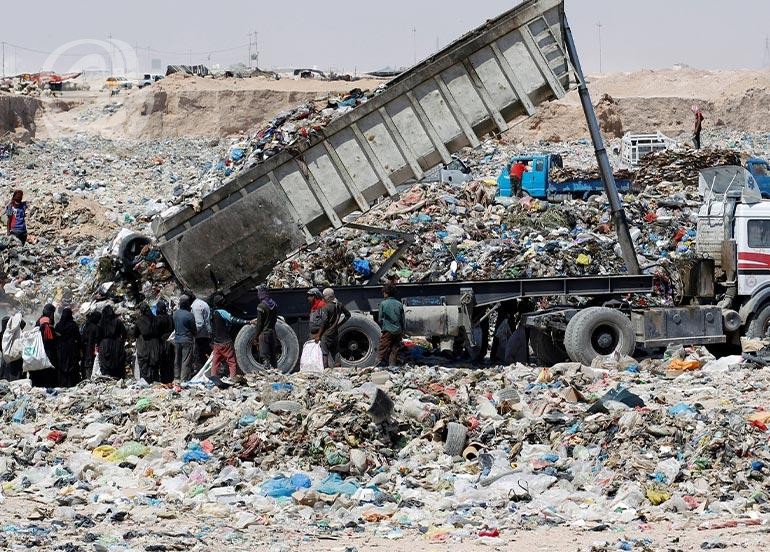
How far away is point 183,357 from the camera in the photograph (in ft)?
43.7

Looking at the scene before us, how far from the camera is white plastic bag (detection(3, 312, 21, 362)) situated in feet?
44.2

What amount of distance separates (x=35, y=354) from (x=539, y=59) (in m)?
6.56

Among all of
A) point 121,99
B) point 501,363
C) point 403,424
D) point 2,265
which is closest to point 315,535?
point 403,424

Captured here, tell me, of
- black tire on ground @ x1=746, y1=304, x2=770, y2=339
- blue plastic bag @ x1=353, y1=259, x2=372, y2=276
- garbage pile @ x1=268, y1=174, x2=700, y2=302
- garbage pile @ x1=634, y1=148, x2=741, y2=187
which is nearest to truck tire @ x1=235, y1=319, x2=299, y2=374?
garbage pile @ x1=268, y1=174, x2=700, y2=302

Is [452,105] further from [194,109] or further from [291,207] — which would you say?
[194,109]

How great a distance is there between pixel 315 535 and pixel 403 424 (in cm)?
229

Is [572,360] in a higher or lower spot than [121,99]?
lower

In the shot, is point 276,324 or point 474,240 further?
point 474,240

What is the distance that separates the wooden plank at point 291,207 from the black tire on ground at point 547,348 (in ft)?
9.59

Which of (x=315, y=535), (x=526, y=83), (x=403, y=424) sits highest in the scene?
(x=526, y=83)

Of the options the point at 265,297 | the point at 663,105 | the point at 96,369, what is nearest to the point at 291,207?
the point at 265,297

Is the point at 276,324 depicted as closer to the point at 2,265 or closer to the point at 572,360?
the point at 572,360

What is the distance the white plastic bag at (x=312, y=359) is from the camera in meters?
13.1

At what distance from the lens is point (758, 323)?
13.8m
